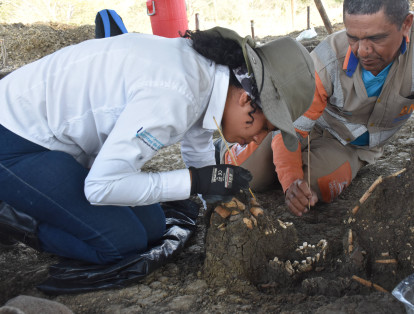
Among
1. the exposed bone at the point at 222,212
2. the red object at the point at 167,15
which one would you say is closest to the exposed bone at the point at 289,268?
the exposed bone at the point at 222,212

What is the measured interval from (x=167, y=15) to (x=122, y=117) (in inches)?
211

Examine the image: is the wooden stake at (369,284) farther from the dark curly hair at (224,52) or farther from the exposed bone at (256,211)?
the dark curly hair at (224,52)

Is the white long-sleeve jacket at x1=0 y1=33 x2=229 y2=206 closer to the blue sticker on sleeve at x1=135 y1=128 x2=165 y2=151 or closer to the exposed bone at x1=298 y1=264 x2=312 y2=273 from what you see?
the blue sticker on sleeve at x1=135 y1=128 x2=165 y2=151

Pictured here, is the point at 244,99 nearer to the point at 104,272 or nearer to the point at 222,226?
the point at 222,226

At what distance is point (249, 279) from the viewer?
182 centimetres

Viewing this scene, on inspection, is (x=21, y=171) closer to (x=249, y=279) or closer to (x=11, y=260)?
(x=11, y=260)

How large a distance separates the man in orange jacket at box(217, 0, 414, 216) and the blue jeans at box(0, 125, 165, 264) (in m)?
0.94

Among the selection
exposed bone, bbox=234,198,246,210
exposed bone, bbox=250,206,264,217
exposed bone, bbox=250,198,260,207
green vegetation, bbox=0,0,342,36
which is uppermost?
exposed bone, bbox=234,198,246,210

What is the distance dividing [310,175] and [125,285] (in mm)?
1307

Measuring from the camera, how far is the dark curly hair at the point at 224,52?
158cm

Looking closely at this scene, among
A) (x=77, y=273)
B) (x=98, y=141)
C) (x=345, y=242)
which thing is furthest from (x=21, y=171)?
(x=345, y=242)

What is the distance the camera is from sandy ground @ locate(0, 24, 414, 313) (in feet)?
5.33

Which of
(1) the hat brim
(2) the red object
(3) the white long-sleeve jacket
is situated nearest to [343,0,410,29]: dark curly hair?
(1) the hat brim

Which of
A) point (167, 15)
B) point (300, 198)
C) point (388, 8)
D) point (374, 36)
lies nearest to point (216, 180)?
point (300, 198)
